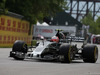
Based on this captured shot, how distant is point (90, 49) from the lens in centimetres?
1492

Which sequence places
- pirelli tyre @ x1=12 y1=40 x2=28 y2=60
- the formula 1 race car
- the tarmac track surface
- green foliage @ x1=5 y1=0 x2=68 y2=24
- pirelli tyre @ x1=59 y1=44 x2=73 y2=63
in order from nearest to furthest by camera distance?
the tarmac track surface → pirelli tyre @ x1=59 y1=44 x2=73 y2=63 → the formula 1 race car → pirelli tyre @ x1=12 y1=40 x2=28 y2=60 → green foliage @ x1=5 y1=0 x2=68 y2=24

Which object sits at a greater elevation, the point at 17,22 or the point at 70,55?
the point at 17,22

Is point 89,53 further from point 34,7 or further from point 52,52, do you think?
point 34,7

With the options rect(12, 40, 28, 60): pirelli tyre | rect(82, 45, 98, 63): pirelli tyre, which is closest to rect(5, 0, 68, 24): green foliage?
rect(12, 40, 28, 60): pirelli tyre

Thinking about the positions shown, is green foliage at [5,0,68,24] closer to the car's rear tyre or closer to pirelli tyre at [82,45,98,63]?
the car's rear tyre

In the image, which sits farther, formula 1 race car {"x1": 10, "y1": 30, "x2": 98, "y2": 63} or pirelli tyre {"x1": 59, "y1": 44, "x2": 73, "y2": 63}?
formula 1 race car {"x1": 10, "y1": 30, "x2": 98, "y2": 63}

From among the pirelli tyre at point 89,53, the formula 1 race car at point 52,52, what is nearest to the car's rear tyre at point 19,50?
the formula 1 race car at point 52,52

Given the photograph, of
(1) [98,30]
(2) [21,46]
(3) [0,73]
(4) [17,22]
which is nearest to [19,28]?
(4) [17,22]

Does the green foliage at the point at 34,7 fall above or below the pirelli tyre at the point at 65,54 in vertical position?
above

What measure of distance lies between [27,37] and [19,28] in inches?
172

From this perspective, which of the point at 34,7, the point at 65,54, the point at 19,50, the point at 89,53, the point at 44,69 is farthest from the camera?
the point at 34,7

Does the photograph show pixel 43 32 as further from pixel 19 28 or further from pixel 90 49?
pixel 90 49

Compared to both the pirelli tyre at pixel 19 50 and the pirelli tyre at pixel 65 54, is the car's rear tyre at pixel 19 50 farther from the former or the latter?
the pirelli tyre at pixel 65 54

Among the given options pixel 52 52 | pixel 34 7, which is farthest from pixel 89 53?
pixel 34 7
